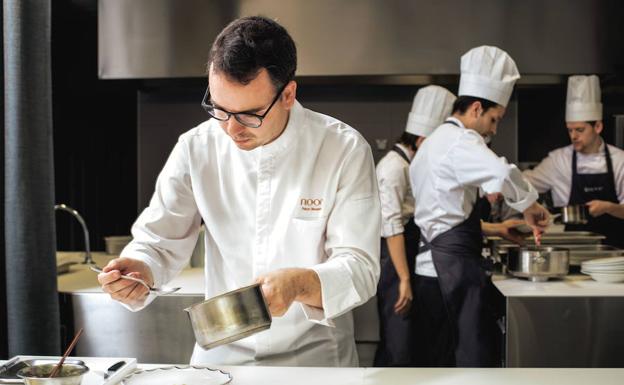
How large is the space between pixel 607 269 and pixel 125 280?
85.9 inches

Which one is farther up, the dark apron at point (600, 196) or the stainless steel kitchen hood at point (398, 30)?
the stainless steel kitchen hood at point (398, 30)

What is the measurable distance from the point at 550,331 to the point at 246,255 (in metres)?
1.54

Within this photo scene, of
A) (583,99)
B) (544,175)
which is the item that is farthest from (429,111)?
(544,175)

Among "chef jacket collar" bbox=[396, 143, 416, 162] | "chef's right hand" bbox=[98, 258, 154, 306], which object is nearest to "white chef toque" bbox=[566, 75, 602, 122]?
"chef jacket collar" bbox=[396, 143, 416, 162]

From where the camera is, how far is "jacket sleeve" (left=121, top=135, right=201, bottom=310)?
5.73 ft

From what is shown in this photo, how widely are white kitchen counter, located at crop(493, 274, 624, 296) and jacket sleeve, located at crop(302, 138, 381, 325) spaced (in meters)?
1.26

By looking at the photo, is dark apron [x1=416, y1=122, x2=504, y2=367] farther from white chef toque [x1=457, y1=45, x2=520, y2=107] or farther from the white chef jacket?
white chef toque [x1=457, y1=45, x2=520, y2=107]

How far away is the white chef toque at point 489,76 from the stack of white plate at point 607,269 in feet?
2.50

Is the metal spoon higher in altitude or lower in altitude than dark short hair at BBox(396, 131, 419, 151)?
lower

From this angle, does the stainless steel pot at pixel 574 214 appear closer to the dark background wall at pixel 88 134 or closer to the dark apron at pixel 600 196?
the dark apron at pixel 600 196

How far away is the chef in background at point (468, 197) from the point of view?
293 centimetres

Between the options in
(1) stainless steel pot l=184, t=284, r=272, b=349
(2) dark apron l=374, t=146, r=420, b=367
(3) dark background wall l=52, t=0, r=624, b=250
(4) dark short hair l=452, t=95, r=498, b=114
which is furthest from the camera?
(3) dark background wall l=52, t=0, r=624, b=250

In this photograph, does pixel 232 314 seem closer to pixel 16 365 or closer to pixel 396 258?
pixel 16 365

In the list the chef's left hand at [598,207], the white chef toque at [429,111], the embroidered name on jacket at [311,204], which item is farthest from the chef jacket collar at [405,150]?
the embroidered name on jacket at [311,204]
